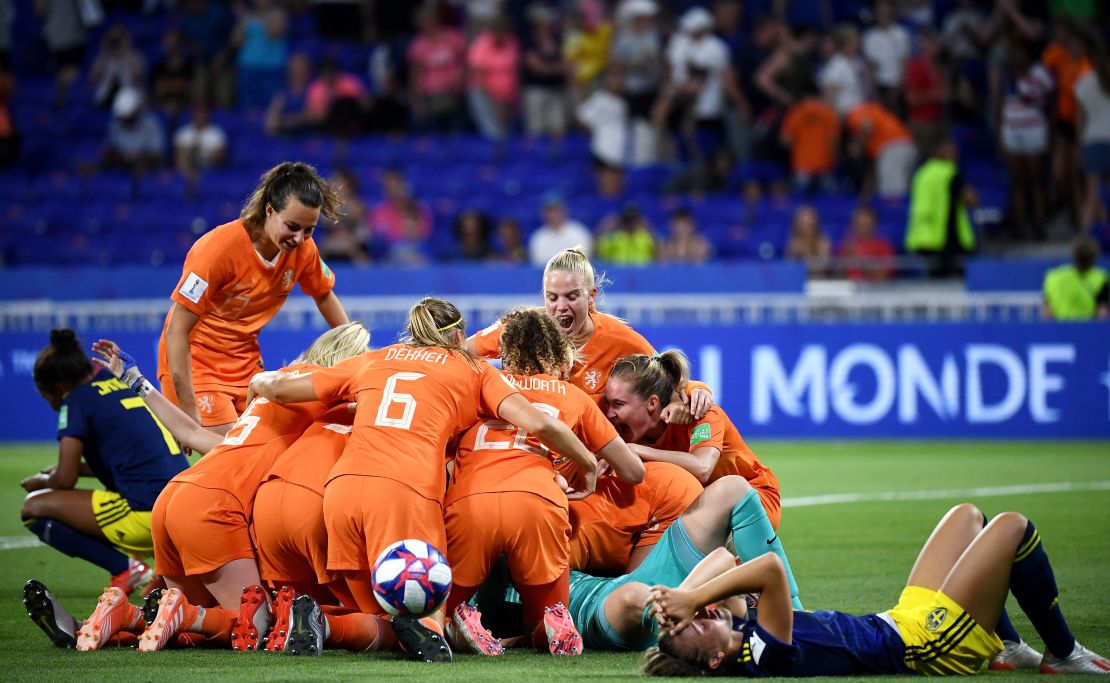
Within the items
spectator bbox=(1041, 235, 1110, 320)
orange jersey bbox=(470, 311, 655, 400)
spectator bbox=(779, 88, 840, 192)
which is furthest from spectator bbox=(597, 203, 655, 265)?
orange jersey bbox=(470, 311, 655, 400)

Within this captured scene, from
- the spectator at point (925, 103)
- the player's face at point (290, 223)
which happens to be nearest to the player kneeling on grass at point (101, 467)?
the player's face at point (290, 223)

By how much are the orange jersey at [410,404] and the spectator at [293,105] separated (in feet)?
47.8

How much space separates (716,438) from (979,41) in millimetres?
14165

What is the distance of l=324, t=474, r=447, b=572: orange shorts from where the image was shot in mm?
6059

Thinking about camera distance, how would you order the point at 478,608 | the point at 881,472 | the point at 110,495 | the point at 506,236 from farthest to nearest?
the point at 506,236, the point at 881,472, the point at 110,495, the point at 478,608

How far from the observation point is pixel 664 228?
1873 cm

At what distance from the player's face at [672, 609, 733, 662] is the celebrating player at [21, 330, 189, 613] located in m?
3.62

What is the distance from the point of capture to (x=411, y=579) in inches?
227

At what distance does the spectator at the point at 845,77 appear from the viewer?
19062 millimetres

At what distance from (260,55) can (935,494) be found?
12.9m

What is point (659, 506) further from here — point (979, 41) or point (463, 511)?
point (979, 41)

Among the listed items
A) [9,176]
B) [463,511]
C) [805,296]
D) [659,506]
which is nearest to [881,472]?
[805,296]

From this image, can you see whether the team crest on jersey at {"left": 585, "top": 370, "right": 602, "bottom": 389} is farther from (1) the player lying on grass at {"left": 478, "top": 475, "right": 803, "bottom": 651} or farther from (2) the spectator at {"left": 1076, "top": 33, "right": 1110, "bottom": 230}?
(2) the spectator at {"left": 1076, "top": 33, "right": 1110, "bottom": 230}

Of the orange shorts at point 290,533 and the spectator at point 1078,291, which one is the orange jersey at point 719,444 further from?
the spectator at point 1078,291
